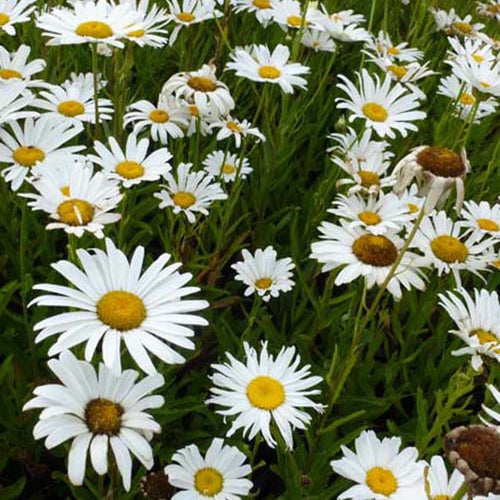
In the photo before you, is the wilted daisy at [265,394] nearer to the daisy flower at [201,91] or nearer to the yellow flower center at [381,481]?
the yellow flower center at [381,481]

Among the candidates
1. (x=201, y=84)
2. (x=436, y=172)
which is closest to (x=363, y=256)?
(x=436, y=172)

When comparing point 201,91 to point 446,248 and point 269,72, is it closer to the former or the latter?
point 269,72

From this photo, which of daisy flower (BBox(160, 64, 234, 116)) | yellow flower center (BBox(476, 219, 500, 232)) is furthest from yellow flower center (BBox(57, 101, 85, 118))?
yellow flower center (BBox(476, 219, 500, 232))

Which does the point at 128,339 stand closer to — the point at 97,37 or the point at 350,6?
the point at 97,37

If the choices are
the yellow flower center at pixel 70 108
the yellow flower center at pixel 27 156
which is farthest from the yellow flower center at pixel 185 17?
the yellow flower center at pixel 27 156

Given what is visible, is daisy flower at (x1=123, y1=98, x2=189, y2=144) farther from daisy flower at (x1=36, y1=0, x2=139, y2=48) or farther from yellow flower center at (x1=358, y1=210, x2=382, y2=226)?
yellow flower center at (x1=358, y1=210, x2=382, y2=226)

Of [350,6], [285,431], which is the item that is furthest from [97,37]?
[350,6]
